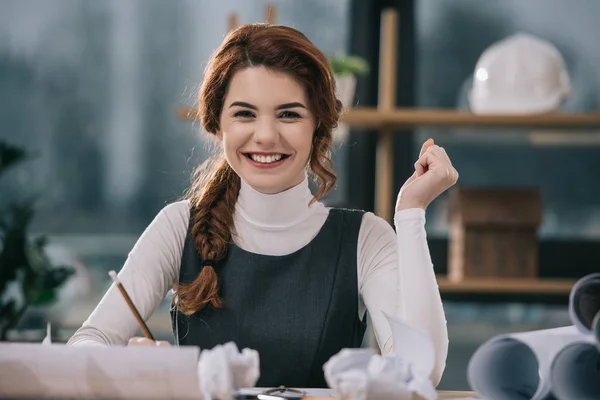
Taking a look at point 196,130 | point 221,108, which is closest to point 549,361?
point 221,108

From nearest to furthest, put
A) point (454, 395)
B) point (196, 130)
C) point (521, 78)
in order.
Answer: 1. point (454, 395)
2. point (521, 78)
3. point (196, 130)

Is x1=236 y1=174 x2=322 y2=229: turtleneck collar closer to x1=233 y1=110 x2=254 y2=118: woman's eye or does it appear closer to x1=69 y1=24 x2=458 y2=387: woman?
x1=69 y1=24 x2=458 y2=387: woman

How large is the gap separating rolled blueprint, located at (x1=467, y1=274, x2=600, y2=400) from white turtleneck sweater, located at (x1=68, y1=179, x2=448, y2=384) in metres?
0.41

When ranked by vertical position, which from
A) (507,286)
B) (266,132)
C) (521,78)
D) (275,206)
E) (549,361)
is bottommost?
(507,286)

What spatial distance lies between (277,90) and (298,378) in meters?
0.52

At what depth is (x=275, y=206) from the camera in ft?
5.33

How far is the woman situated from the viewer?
1.50 m

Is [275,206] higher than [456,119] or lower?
lower

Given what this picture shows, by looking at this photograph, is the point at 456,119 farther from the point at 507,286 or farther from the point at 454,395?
the point at 454,395

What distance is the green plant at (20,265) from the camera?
301 cm

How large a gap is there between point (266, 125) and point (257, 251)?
0.92 feet

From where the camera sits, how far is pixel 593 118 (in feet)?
9.41

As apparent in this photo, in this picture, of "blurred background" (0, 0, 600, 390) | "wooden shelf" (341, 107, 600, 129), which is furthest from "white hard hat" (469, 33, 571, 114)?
"blurred background" (0, 0, 600, 390)

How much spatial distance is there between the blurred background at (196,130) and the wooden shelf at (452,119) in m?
0.15
